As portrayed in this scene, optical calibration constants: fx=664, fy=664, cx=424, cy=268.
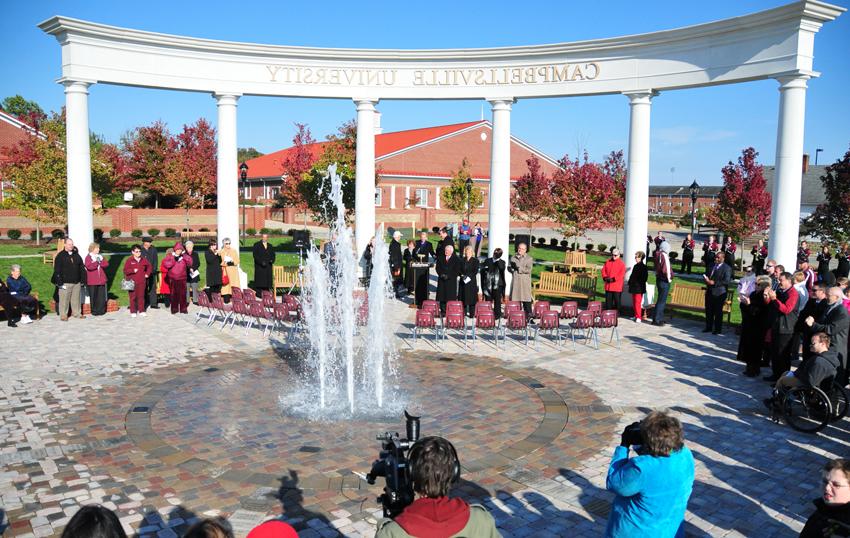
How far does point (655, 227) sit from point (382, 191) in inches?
1333

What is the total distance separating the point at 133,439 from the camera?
875 centimetres

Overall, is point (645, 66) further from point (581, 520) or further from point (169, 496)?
point (169, 496)

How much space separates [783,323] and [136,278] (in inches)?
605

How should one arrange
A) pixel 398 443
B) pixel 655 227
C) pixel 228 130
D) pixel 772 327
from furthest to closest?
pixel 655 227 → pixel 228 130 → pixel 772 327 → pixel 398 443

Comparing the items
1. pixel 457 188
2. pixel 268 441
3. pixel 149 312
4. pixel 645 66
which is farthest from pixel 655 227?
pixel 268 441

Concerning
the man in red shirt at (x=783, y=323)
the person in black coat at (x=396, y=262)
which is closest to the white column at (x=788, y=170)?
the man in red shirt at (x=783, y=323)

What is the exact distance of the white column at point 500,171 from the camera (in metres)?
20.1

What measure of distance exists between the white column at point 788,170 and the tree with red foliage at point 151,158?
142 feet

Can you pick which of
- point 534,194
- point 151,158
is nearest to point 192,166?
point 151,158

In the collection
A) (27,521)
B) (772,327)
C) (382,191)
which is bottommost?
(27,521)

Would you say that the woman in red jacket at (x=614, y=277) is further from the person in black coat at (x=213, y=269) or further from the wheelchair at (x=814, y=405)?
the person in black coat at (x=213, y=269)

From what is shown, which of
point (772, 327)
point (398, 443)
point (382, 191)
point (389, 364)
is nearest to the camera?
point (398, 443)

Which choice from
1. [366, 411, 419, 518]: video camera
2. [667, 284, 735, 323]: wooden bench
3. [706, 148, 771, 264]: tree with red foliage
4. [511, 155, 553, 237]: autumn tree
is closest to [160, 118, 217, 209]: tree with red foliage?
[511, 155, 553, 237]: autumn tree

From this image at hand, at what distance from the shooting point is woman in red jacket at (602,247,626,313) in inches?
686
